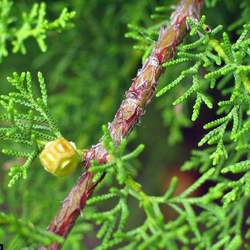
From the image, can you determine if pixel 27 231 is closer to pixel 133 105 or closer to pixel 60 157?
pixel 60 157


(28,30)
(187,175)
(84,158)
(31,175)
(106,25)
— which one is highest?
(106,25)

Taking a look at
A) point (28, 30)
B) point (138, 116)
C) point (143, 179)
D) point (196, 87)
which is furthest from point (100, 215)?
point (143, 179)

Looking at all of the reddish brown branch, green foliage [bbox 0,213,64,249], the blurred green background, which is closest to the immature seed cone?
the reddish brown branch

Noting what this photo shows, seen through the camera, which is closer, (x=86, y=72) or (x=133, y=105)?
(x=133, y=105)

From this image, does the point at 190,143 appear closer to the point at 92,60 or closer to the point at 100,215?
the point at 92,60

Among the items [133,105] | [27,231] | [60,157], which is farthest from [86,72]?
[27,231]

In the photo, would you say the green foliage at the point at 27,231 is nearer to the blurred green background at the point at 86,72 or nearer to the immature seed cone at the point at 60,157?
the immature seed cone at the point at 60,157
